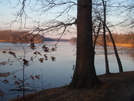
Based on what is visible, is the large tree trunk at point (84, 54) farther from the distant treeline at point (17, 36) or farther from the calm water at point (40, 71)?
the distant treeline at point (17, 36)

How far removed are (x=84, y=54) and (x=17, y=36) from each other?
2.63 m

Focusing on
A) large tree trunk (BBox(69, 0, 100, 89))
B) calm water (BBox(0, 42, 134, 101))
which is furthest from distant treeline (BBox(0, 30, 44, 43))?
large tree trunk (BBox(69, 0, 100, 89))

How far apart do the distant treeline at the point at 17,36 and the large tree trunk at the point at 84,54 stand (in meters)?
1.71

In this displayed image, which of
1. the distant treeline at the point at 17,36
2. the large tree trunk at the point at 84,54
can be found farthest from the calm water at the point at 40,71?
the large tree trunk at the point at 84,54

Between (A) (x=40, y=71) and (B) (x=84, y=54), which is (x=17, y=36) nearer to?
(B) (x=84, y=54)

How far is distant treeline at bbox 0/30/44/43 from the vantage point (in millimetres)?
5861

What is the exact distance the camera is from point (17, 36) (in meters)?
6.03

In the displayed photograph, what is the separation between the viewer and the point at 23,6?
661 centimetres

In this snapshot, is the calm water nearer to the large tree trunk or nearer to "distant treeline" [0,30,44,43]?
"distant treeline" [0,30,44,43]

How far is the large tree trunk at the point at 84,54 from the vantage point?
20.8 ft

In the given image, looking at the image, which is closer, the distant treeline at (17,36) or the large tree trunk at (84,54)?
the distant treeline at (17,36)

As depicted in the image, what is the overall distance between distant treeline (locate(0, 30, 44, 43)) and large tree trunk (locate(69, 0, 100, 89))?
1707mm

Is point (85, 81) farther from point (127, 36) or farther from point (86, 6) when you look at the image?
point (127, 36)

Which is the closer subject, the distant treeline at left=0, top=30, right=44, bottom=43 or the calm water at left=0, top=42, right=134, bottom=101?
the distant treeline at left=0, top=30, right=44, bottom=43
